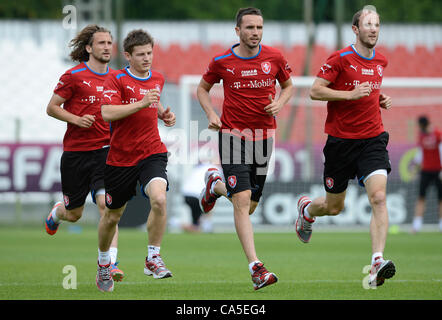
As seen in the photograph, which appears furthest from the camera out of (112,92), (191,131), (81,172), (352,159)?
(191,131)

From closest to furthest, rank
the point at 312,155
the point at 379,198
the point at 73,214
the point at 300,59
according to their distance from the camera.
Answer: the point at 379,198
the point at 73,214
the point at 312,155
the point at 300,59

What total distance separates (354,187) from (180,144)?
4321 mm

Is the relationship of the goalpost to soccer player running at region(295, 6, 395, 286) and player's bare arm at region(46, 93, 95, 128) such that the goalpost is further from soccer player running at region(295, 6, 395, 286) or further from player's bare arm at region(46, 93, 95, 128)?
soccer player running at region(295, 6, 395, 286)

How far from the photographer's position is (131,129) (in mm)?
8445

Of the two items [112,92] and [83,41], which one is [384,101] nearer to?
[112,92]

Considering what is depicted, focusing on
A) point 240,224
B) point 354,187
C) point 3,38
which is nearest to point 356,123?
point 240,224

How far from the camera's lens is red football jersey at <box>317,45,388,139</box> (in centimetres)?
866

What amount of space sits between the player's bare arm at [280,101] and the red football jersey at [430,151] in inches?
420

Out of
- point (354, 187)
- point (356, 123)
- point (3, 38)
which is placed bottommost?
point (354, 187)

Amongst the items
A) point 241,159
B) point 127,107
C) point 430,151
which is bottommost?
point 430,151

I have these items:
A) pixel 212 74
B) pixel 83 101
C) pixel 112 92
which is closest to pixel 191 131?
pixel 83 101

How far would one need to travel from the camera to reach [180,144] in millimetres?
20141

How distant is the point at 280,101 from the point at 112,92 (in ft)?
5.77
